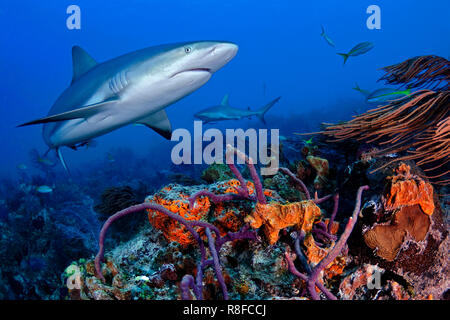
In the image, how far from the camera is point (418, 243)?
70.7 inches

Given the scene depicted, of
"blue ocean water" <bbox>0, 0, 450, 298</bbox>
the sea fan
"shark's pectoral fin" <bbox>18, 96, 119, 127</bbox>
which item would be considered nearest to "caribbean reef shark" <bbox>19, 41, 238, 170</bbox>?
"shark's pectoral fin" <bbox>18, 96, 119, 127</bbox>

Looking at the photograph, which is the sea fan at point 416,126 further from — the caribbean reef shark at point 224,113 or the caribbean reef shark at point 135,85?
the caribbean reef shark at point 224,113

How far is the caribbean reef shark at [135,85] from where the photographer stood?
2.98 meters

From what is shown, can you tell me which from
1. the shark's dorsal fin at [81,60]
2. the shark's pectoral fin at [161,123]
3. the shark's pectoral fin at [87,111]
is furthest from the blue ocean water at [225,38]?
the shark's pectoral fin at [87,111]

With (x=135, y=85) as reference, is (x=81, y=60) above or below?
above

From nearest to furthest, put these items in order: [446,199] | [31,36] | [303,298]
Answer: [303,298], [446,199], [31,36]

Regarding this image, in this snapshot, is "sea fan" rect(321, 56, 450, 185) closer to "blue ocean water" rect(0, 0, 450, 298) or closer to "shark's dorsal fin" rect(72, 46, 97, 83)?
"shark's dorsal fin" rect(72, 46, 97, 83)

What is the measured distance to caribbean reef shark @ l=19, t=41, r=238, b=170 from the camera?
2.98 meters

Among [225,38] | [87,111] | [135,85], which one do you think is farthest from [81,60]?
[225,38]

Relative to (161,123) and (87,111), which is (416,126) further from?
(87,111)

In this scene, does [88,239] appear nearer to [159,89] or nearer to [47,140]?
[47,140]

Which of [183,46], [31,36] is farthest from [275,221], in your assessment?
[31,36]

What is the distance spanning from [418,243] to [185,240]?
1.91 meters

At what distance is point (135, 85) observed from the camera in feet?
10.7
